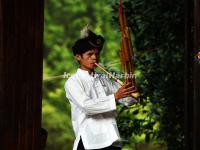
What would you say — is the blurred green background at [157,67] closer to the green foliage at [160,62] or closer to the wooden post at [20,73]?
the green foliage at [160,62]

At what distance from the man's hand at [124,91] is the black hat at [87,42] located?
50 cm

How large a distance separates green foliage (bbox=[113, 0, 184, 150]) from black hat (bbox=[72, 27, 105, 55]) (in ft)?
8.80

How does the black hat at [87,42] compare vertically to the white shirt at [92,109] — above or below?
above

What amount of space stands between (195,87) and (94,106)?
103 cm

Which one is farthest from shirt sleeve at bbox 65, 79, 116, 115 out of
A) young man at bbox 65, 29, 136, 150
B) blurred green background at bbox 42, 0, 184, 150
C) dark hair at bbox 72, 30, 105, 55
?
blurred green background at bbox 42, 0, 184, 150

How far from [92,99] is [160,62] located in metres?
3.40

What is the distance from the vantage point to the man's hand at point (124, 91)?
17.7 feet

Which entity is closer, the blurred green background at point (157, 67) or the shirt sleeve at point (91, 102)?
the shirt sleeve at point (91, 102)

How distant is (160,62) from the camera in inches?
347

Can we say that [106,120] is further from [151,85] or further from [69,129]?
[69,129]

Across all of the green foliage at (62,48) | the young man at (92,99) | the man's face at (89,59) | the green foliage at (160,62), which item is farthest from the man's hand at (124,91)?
the green foliage at (62,48)

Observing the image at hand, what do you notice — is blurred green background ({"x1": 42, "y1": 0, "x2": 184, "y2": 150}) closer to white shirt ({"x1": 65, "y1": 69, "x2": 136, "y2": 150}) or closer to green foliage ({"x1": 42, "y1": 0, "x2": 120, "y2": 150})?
white shirt ({"x1": 65, "y1": 69, "x2": 136, "y2": 150})

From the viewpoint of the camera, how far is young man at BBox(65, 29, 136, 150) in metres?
5.46

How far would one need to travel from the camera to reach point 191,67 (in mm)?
6824
